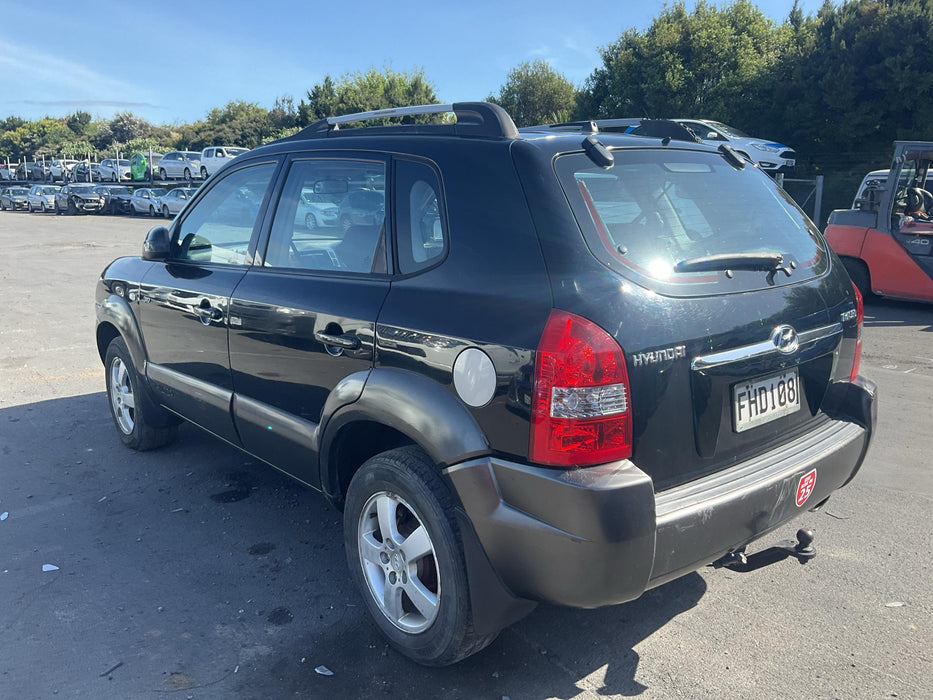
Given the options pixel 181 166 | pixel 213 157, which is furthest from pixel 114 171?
pixel 213 157

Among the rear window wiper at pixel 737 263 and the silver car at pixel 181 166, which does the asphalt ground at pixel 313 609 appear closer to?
the rear window wiper at pixel 737 263

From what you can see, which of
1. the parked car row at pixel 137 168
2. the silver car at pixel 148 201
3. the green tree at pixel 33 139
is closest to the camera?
the silver car at pixel 148 201

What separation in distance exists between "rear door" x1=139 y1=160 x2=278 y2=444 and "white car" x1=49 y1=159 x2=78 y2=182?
57.9 m

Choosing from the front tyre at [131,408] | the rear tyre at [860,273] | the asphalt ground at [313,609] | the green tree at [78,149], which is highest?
the green tree at [78,149]

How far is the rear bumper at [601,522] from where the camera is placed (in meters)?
2.18

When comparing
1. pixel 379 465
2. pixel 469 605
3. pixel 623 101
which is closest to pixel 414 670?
pixel 469 605

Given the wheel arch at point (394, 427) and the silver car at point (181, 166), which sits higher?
the silver car at point (181, 166)

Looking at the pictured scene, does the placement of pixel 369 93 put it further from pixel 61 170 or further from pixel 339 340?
pixel 339 340

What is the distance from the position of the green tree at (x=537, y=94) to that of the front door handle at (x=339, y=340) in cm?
4027

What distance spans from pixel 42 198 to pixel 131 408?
1681 inches

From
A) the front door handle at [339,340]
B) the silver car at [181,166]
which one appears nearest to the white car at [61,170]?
the silver car at [181,166]

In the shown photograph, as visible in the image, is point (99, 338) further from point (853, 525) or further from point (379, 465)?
point (853, 525)

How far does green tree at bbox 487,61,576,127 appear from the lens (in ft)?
136

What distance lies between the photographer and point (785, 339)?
2641mm
